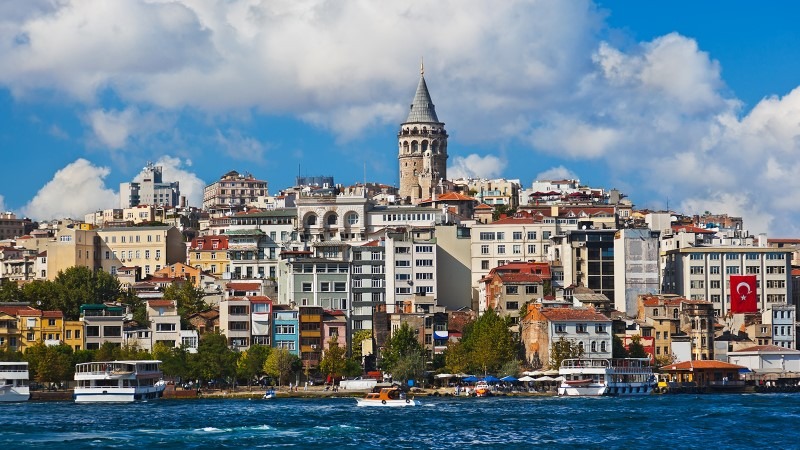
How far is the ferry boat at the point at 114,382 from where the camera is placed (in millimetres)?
92438

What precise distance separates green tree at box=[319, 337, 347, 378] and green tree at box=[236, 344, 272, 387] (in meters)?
3.48

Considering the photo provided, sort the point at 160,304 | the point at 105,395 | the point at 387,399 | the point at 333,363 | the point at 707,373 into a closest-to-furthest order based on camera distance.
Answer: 1. the point at 387,399
2. the point at 105,395
3. the point at 333,363
4. the point at 707,373
5. the point at 160,304

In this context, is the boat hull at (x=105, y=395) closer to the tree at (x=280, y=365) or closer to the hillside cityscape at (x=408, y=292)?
the hillside cityscape at (x=408, y=292)

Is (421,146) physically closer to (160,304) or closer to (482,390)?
(160,304)

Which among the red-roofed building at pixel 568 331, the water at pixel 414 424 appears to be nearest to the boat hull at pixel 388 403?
the water at pixel 414 424

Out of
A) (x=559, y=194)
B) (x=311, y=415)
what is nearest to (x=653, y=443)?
(x=311, y=415)

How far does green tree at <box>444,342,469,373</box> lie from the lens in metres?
101

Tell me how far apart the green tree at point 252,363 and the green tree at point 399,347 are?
725 centimetres

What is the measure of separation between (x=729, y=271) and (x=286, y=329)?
33411mm

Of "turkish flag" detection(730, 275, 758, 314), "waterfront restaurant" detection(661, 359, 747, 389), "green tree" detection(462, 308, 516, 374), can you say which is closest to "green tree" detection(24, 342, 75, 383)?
"green tree" detection(462, 308, 516, 374)

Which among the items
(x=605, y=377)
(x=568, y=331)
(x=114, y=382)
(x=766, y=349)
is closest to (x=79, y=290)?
(x=114, y=382)

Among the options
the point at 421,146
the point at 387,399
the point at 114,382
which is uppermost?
the point at 421,146

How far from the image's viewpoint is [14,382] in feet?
308

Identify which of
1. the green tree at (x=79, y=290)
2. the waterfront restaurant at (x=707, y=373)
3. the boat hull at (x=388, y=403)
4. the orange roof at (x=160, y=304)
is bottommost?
the boat hull at (x=388, y=403)
